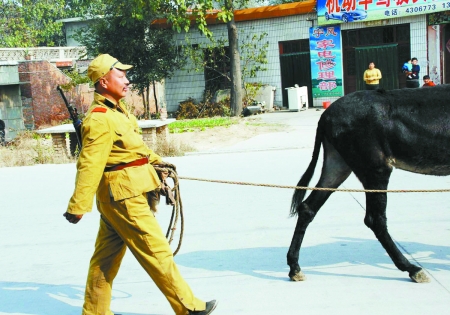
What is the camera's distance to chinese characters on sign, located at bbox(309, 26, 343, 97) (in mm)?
21438

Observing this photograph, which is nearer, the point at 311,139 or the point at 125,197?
the point at 125,197

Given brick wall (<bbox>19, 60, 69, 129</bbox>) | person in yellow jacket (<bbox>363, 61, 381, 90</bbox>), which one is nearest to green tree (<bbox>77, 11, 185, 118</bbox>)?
brick wall (<bbox>19, 60, 69, 129</bbox>)

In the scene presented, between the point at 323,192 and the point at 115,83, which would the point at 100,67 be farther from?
the point at 323,192

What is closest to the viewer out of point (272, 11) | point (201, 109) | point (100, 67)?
point (100, 67)

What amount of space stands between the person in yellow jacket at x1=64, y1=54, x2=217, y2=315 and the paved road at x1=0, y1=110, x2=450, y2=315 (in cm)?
49

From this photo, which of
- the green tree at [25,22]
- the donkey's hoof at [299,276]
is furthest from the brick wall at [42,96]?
the donkey's hoof at [299,276]

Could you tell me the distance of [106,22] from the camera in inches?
888

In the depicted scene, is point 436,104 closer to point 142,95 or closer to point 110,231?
point 110,231

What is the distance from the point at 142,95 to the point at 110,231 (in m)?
20.2

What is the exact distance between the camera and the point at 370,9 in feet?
67.0

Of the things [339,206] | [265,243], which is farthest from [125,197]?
[339,206]

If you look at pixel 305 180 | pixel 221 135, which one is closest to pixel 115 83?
pixel 305 180

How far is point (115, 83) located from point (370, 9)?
18.0m

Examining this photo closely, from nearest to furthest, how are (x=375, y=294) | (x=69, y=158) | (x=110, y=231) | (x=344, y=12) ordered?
(x=110, y=231)
(x=375, y=294)
(x=69, y=158)
(x=344, y=12)
